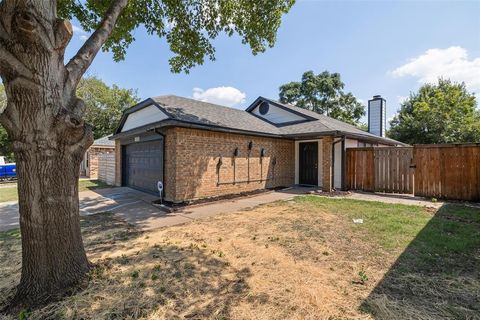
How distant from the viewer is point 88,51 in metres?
3.30

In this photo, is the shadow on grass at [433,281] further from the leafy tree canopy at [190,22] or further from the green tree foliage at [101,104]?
the green tree foliage at [101,104]

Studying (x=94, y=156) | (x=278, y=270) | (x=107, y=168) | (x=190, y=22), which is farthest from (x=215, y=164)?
(x=94, y=156)

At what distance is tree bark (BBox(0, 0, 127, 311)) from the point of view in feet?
8.33

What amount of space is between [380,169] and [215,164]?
7.20 metres

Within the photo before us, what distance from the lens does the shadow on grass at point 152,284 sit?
2521 millimetres

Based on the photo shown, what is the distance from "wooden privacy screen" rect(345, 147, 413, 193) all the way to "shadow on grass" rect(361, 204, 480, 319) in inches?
195

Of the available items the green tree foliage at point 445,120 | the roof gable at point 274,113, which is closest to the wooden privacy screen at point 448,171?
the roof gable at point 274,113

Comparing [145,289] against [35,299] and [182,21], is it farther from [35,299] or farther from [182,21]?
[182,21]

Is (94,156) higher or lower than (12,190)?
higher

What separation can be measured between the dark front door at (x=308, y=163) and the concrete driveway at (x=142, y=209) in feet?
11.4

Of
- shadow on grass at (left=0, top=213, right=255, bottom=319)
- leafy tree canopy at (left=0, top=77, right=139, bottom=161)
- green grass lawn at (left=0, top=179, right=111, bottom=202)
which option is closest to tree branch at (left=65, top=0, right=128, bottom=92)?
shadow on grass at (left=0, top=213, right=255, bottom=319)

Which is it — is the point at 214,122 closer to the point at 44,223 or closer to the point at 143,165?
the point at 143,165

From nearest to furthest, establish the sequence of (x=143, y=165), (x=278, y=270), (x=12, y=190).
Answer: (x=278, y=270)
(x=143, y=165)
(x=12, y=190)

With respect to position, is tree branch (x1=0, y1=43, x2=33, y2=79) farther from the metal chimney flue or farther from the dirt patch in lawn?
the metal chimney flue
